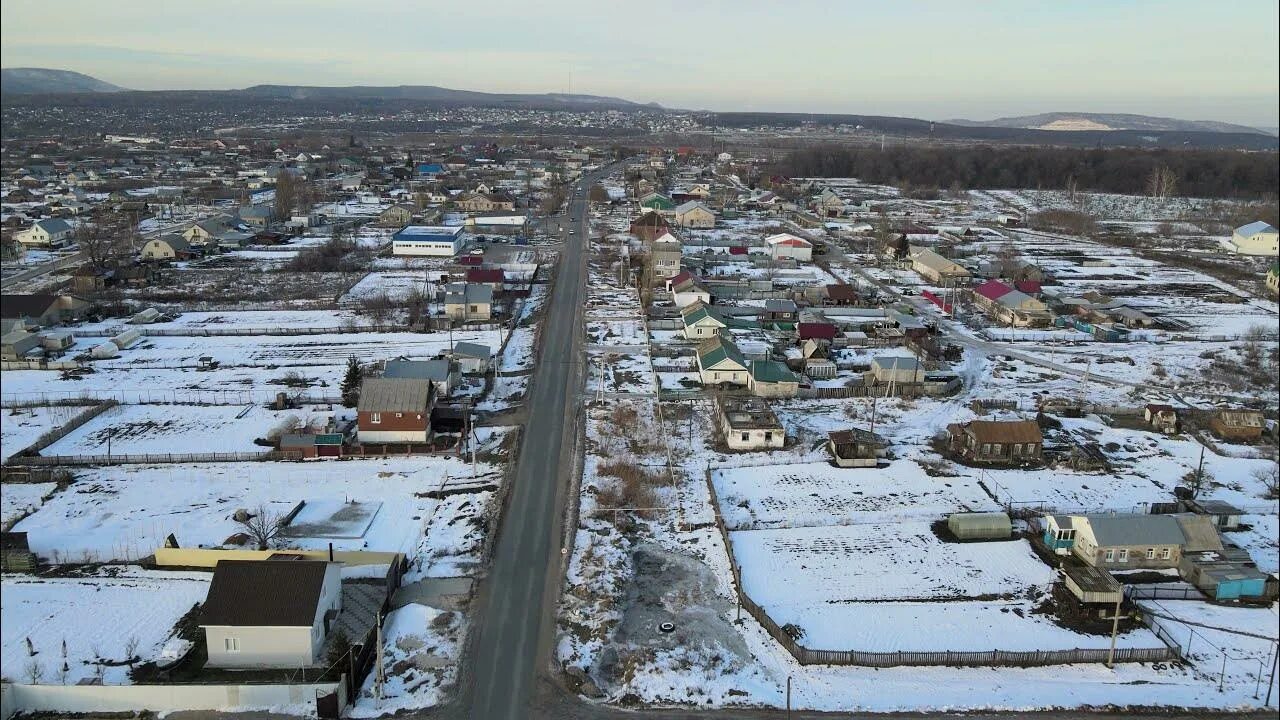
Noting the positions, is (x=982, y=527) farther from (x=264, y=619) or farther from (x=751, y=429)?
(x=264, y=619)

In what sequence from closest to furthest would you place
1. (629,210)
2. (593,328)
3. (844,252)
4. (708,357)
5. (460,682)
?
1. (460,682)
2. (708,357)
3. (593,328)
4. (844,252)
5. (629,210)

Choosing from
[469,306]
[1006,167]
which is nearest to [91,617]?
[469,306]

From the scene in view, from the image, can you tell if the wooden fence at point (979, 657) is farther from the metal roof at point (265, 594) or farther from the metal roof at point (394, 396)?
the metal roof at point (394, 396)

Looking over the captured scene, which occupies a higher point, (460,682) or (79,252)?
(79,252)

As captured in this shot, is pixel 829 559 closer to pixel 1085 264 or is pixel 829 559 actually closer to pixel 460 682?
pixel 460 682

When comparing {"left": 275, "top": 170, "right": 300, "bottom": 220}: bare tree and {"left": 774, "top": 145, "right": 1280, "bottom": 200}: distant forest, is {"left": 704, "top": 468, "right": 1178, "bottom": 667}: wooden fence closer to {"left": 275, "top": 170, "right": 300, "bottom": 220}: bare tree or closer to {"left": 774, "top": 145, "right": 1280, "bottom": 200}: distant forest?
{"left": 275, "top": 170, "right": 300, "bottom": 220}: bare tree

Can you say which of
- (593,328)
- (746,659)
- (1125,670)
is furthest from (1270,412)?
(593,328)
